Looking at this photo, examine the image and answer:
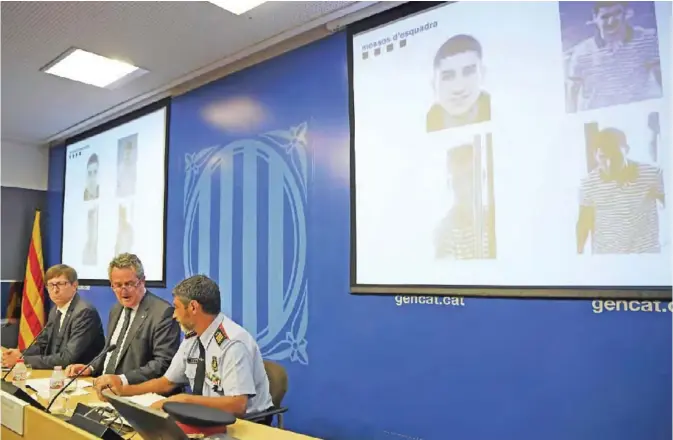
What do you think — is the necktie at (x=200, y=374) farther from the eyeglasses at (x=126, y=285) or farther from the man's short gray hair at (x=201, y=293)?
the eyeglasses at (x=126, y=285)

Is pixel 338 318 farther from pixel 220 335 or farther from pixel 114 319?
pixel 114 319

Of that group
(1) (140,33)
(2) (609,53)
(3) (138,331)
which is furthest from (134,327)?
(2) (609,53)

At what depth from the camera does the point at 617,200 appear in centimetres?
195

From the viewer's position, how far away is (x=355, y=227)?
2.79 metres

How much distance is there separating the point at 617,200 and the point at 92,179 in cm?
442

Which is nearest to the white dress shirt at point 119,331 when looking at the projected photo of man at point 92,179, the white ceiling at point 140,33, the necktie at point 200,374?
the necktie at point 200,374

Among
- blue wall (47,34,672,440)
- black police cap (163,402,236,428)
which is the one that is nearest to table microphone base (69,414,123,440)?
black police cap (163,402,236,428)

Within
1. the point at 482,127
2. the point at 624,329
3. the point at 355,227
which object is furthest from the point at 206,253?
the point at 624,329

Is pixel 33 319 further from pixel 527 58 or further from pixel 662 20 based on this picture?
pixel 662 20

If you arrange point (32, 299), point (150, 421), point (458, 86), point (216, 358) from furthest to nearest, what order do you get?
point (32, 299) → point (458, 86) → point (216, 358) → point (150, 421)

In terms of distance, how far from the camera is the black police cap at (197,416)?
1.58 metres

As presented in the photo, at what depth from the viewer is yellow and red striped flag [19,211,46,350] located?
524cm

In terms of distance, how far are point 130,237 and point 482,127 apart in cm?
312

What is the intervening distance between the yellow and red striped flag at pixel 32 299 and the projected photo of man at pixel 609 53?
521 centimetres
